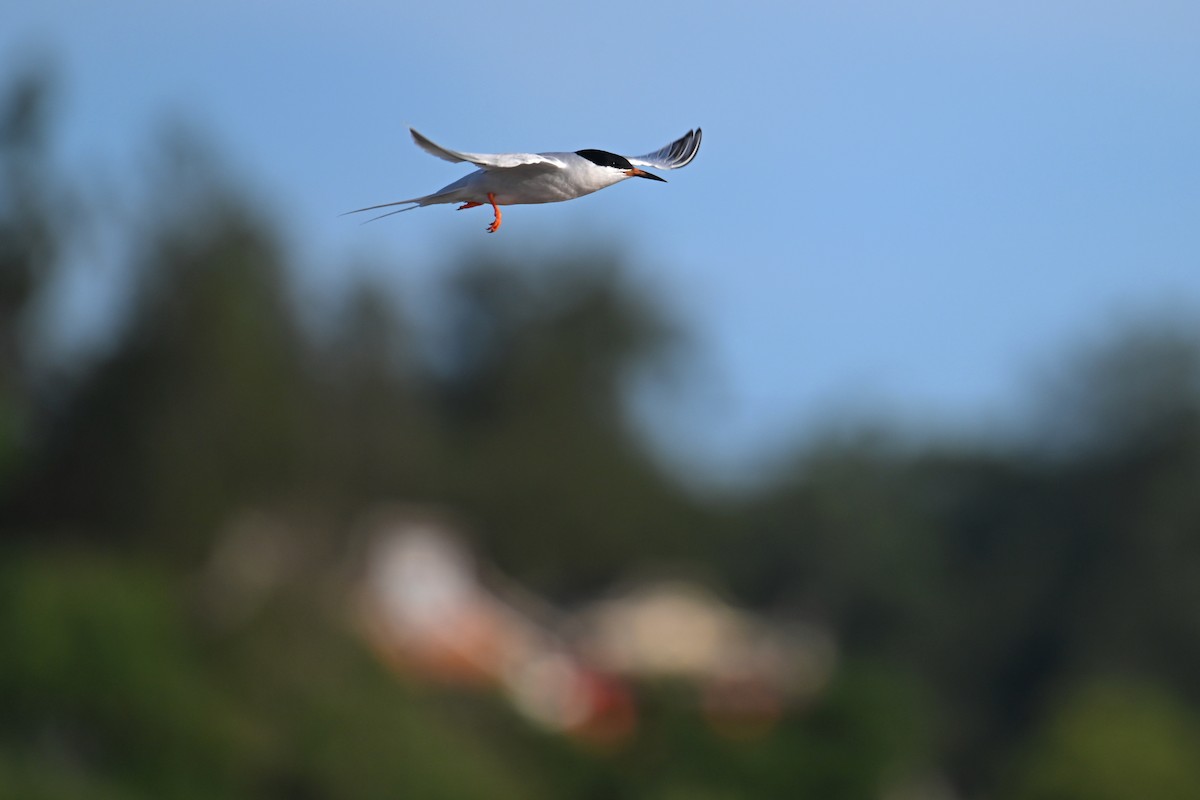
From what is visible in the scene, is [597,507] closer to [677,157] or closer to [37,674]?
[37,674]

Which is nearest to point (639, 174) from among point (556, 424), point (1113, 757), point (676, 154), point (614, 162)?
point (614, 162)

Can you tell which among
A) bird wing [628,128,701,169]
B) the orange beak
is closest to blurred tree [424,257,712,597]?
bird wing [628,128,701,169]

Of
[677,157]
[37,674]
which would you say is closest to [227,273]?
[37,674]

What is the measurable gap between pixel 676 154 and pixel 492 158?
1.11 meters

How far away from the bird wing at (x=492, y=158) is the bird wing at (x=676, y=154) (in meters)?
0.69

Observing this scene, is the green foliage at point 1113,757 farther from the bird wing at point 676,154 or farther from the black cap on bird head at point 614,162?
the black cap on bird head at point 614,162

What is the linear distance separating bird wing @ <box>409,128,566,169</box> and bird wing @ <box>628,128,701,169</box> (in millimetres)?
692

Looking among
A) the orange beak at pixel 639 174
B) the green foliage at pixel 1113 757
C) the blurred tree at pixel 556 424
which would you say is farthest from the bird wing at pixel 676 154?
the blurred tree at pixel 556 424

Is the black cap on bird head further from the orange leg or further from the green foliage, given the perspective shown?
the green foliage

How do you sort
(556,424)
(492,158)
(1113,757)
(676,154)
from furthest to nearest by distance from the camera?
(556,424), (1113,757), (676,154), (492,158)

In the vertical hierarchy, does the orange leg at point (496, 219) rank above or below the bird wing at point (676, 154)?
below

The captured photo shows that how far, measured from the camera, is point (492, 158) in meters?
2.84

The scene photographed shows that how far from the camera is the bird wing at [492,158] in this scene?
276 centimetres

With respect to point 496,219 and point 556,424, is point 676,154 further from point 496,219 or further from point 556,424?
point 556,424
